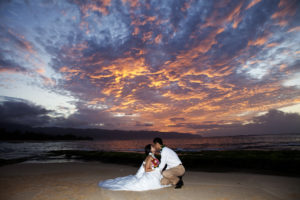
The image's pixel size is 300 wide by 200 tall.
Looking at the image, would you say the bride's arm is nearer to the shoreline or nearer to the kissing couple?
the kissing couple

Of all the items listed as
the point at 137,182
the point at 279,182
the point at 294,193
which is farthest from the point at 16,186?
the point at 279,182

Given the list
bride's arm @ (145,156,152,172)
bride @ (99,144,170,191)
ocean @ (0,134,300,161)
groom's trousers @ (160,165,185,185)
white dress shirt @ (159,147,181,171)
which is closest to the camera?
white dress shirt @ (159,147,181,171)

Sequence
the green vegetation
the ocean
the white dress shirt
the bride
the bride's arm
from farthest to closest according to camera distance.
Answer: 1. the ocean
2. the green vegetation
3. the bride's arm
4. the bride
5. the white dress shirt

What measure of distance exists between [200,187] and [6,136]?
16883 centimetres

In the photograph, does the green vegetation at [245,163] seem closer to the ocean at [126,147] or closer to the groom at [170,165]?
the groom at [170,165]

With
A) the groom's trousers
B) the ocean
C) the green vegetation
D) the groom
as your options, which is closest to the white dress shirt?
the groom

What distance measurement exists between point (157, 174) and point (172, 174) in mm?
686

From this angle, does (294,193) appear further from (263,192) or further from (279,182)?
(279,182)

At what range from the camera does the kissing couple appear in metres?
7.16

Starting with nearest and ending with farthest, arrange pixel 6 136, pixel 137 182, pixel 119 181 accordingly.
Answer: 1. pixel 137 182
2. pixel 119 181
3. pixel 6 136

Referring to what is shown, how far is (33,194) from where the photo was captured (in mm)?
6801

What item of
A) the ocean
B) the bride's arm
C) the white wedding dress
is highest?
the bride's arm

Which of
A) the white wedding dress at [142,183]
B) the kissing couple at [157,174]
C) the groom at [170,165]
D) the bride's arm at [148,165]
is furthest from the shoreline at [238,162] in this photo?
→ the bride's arm at [148,165]

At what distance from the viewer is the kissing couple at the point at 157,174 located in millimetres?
7157
